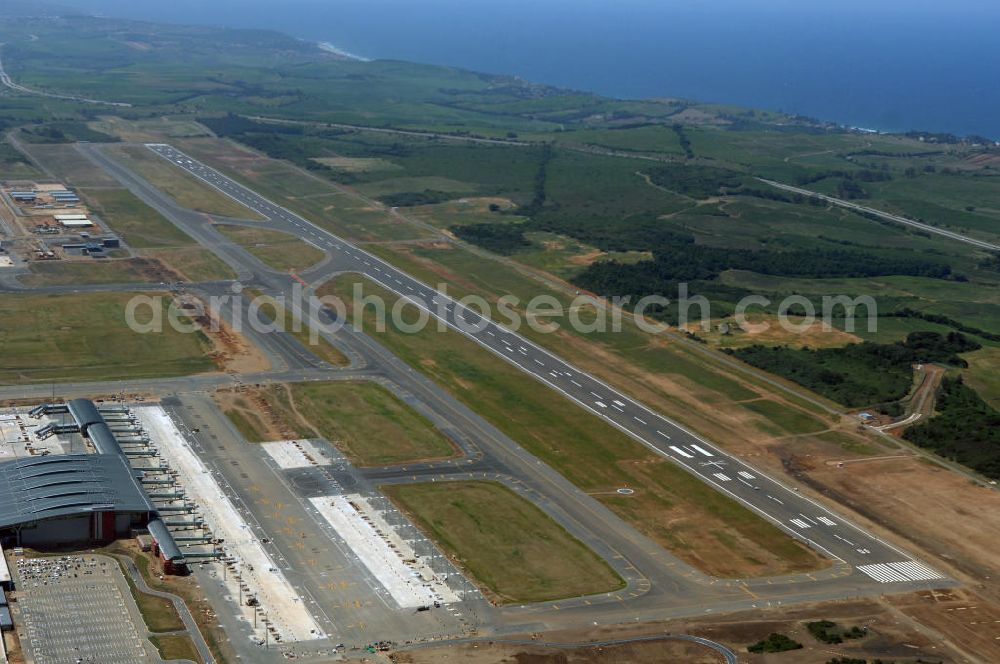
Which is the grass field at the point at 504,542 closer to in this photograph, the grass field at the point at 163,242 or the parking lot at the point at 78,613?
the parking lot at the point at 78,613

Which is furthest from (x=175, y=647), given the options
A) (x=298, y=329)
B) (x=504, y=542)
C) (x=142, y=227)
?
(x=142, y=227)

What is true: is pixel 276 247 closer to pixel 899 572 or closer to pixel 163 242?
pixel 163 242

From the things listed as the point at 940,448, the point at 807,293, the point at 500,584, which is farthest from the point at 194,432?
the point at 807,293

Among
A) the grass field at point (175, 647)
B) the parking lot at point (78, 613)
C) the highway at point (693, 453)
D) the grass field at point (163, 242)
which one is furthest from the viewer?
the grass field at point (163, 242)

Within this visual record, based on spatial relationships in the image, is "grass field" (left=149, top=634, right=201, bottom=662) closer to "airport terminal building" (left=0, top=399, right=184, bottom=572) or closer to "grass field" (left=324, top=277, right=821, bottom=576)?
"airport terminal building" (left=0, top=399, right=184, bottom=572)

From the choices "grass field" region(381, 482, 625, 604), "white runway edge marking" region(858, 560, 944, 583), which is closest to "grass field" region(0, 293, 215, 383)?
"grass field" region(381, 482, 625, 604)

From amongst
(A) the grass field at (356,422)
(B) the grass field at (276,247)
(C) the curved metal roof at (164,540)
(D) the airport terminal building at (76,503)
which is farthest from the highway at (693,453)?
(D) the airport terminal building at (76,503)
